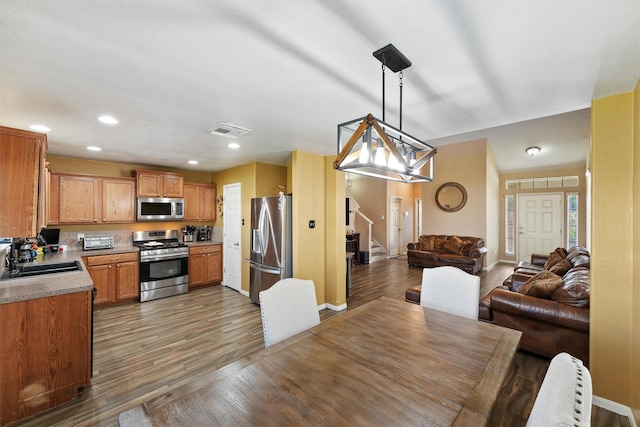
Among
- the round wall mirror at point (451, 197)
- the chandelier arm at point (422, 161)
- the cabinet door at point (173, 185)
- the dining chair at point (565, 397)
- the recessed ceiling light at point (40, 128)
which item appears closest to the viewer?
the dining chair at point (565, 397)

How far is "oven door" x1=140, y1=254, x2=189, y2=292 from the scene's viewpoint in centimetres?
440

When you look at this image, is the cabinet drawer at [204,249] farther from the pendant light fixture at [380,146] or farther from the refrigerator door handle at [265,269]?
the pendant light fixture at [380,146]

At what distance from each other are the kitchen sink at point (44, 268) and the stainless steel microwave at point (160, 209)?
1606mm

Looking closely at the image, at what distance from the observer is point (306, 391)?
1.09m

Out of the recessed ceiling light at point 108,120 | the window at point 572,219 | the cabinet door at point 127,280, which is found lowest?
the cabinet door at point 127,280

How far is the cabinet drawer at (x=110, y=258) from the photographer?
13.1 feet

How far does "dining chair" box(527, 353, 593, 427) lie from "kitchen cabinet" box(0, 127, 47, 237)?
3158mm

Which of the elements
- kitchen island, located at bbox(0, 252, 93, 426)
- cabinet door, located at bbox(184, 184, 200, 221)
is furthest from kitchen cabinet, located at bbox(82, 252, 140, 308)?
kitchen island, located at bbox(0, 252, 93, 426)

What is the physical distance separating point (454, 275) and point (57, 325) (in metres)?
3.18

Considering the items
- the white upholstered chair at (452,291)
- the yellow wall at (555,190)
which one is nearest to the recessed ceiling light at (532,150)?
the yellow wall at (555,190)

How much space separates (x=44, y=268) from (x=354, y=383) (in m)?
3.89

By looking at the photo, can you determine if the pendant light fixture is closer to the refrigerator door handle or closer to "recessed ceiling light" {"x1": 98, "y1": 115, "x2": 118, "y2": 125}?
"recessed ceiling light" {"x1": 98, "y1": 115, "x2": 118, "y2": 125}

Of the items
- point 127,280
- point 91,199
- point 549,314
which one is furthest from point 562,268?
point 91,199

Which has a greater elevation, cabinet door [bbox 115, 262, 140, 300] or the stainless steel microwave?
the stainless steel microwave
